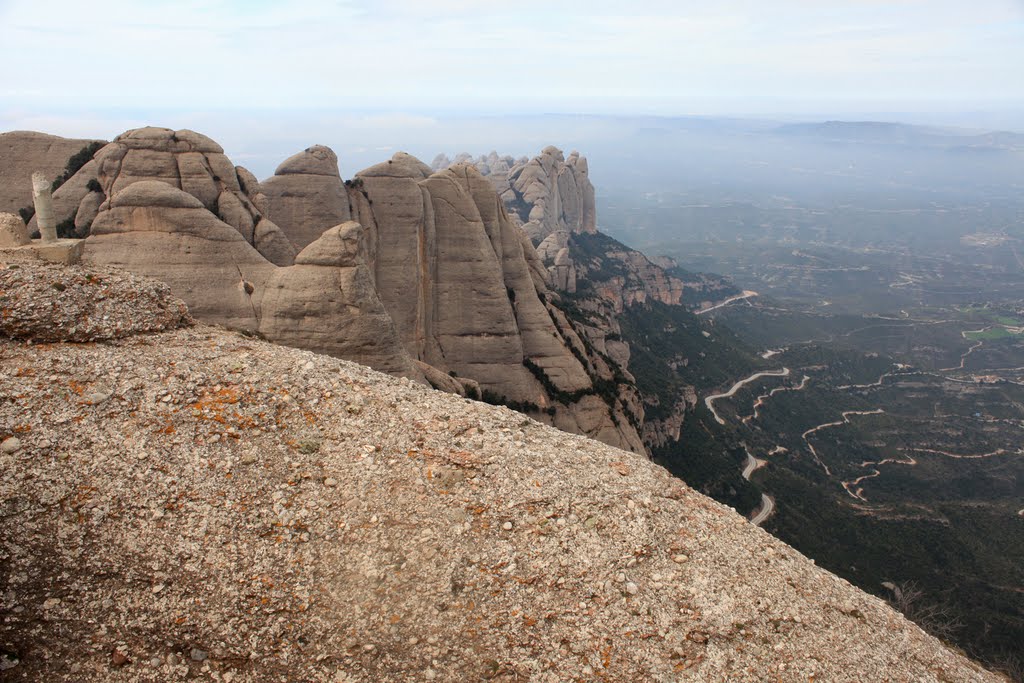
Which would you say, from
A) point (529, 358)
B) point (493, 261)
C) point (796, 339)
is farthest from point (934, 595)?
point (796, 339)

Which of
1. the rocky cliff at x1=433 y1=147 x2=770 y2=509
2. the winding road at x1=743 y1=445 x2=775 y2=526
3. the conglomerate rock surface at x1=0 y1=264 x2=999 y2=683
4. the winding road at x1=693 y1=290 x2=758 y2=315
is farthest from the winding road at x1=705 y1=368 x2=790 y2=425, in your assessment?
the conglomerate rock surface at x1=0 y1=264 x2=999 y2=683

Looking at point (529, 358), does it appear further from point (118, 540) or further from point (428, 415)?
point (118, 540)

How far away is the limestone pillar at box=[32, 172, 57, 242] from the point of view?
19.2 metres

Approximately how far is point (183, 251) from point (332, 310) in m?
7.46

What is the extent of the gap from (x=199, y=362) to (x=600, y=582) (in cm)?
1033

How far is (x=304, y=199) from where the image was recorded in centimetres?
3909

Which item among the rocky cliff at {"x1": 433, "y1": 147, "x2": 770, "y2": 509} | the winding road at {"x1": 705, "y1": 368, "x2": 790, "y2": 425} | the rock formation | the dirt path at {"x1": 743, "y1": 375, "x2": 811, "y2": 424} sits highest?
the rock formation

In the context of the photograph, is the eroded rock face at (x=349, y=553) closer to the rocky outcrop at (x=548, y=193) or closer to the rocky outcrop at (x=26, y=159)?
the rocky outcrop at (x=26, y=159)

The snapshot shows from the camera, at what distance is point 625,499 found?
47.9 feet

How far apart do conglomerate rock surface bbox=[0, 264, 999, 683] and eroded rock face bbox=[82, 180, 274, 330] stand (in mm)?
11710

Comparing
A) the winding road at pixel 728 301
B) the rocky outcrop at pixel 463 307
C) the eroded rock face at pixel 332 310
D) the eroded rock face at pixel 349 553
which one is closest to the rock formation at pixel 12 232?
the eroded rock face at pixel 349 553

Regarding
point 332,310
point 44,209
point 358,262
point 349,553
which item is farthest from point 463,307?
point 349,553

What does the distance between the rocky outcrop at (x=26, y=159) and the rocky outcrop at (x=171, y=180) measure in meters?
5.73

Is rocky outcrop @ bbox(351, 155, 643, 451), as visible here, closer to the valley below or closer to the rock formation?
the rock formation
